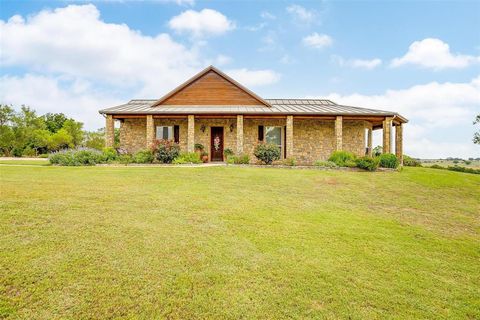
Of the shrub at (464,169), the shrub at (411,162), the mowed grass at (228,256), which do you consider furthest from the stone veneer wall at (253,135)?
the mowed grass at (228,256)

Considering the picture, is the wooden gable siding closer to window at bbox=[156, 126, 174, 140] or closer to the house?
the house

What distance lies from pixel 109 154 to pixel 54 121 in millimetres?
34838

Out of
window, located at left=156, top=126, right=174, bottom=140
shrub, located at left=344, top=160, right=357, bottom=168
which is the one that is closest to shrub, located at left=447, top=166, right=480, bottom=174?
shrub, located at left=344, top=160, right=357, bottom=168

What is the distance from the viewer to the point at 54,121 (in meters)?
42.6

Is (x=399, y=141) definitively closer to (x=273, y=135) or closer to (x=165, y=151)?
(x=273, y=135)

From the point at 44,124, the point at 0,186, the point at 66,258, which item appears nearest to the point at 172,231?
the point at 66,258

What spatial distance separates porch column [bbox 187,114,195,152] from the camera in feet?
55.5

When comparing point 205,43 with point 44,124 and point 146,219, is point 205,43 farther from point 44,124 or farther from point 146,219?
point 44,124

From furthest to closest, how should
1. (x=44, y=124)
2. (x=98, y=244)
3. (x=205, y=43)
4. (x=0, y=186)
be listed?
(x=44, y=124) → (x=205, y=43) → (x=0, y=186) → (x=98, y=244)

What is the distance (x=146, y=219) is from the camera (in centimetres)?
571

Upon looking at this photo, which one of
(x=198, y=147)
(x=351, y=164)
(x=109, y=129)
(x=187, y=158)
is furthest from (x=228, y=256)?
(x=109, y=129)

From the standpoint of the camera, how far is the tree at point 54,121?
4147 cm

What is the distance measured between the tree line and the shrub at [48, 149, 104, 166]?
68.0 feet

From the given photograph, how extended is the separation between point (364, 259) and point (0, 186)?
9.90m
